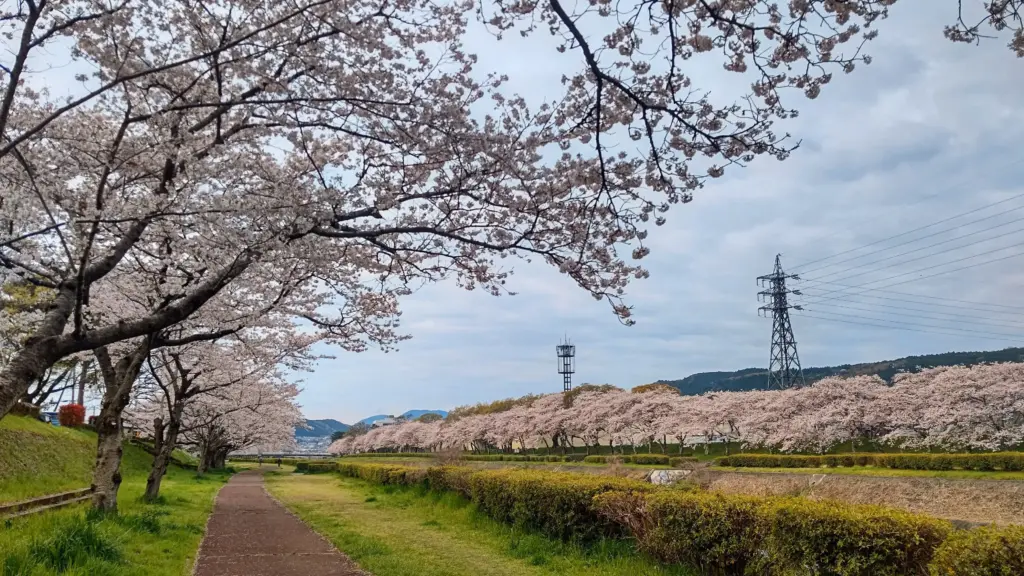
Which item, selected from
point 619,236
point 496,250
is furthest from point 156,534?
point 619,236

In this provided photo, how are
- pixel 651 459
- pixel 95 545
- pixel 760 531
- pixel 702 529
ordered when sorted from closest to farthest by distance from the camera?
pixel 760 531 < pixel 702 529 < pixel 95 545 < pixel 651 459

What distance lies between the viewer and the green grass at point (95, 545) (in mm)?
6008

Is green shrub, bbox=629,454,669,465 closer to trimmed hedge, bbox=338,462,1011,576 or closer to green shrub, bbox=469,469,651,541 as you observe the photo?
green shrub, bbox=469,469,651,541

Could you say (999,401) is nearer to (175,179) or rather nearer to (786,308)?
(175,179)

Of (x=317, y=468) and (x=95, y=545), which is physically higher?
(x=95, y=545)

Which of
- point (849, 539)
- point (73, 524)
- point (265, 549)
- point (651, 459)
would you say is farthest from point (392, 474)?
point (849, 539)

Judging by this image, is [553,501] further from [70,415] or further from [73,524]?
[70,415]

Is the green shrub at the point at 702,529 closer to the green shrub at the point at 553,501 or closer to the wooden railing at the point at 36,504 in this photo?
the green shrub at the point at 553,501

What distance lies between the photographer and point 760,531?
605 centimetres

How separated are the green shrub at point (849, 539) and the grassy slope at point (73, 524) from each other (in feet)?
21.7

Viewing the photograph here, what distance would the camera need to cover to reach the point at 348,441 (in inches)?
4186

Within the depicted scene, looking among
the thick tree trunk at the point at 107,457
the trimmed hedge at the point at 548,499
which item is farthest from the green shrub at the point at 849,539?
the thick tree trunk at the point at 107,457

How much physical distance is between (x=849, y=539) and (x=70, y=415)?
3518cm

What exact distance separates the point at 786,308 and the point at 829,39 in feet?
179
